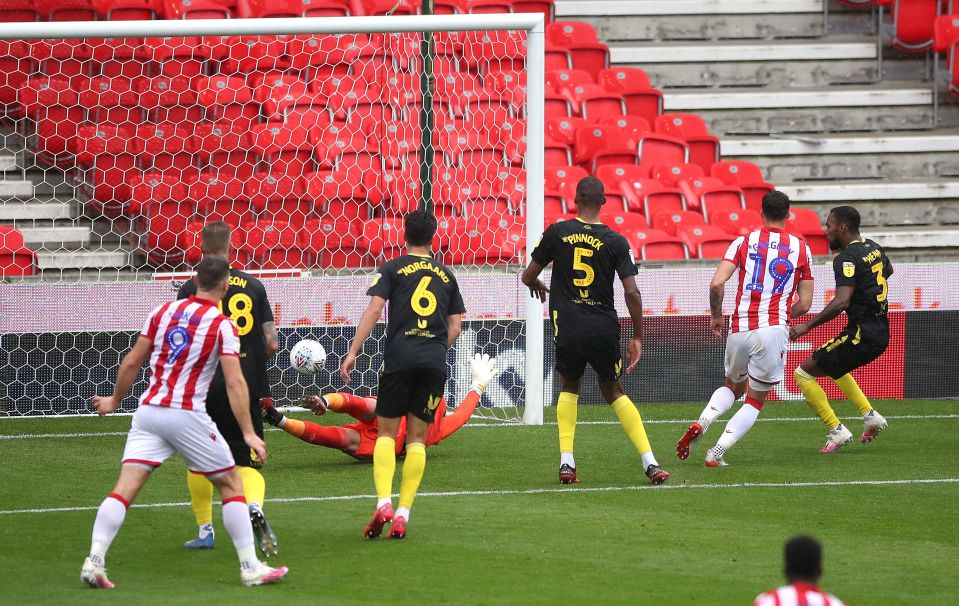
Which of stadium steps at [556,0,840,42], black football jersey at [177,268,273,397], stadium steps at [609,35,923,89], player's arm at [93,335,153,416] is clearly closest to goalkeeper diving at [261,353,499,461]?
black football jersey at [177,268,273,397]

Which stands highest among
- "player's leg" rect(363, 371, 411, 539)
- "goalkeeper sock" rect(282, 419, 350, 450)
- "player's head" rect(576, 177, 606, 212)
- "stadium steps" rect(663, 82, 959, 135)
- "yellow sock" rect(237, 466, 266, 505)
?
"stadium steps" rect(663, 82, 959, 135)

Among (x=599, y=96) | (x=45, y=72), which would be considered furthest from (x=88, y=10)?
(x=599, y=96)

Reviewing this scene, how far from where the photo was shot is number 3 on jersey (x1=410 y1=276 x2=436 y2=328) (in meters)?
7.38

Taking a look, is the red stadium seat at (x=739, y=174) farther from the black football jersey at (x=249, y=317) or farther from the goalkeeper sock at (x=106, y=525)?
the goalkeeper sock at (x=106, y=525)

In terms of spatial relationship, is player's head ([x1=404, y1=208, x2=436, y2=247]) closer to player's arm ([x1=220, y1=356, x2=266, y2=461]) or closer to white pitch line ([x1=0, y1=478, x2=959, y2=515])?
player's arm ([x1=220, y1=356, x2=266, y2=461])

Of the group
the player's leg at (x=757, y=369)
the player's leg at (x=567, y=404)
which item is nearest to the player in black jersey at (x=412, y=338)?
the player's leg at (x=567, y=404)

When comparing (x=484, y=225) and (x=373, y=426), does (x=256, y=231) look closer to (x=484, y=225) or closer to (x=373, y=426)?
(x=484, y=225)

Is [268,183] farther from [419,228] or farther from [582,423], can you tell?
[419,228]

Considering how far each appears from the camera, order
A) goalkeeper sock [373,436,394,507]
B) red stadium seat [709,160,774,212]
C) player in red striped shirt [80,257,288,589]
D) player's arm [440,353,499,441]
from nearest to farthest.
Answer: player in red striped shirt [80,257,288,589], goalkeeper sock [373,436,394,507], player's arm [440,353,499,441], red stadium seat [709,160,774,212]

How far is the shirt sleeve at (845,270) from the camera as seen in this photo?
10.2 m

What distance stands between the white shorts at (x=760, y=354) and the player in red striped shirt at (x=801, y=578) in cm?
581

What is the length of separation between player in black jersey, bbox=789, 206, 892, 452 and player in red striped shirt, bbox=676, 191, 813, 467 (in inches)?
24.0

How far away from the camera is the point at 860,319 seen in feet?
34.8

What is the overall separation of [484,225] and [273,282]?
214cm
